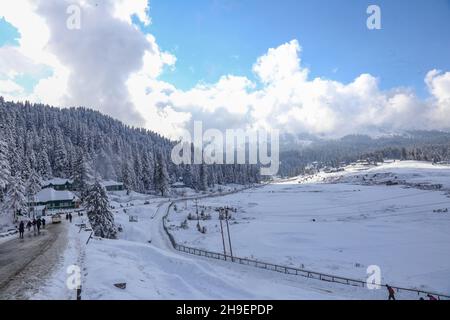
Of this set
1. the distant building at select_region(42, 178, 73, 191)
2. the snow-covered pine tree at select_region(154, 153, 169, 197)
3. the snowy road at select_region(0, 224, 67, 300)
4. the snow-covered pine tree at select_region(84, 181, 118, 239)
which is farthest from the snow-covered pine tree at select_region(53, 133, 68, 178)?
the snowy road at select_region(0, 224, 67, 300)

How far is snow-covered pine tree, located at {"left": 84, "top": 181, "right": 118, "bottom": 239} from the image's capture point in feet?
159

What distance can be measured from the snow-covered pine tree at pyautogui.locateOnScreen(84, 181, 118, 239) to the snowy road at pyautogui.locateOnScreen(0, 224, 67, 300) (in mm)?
18577

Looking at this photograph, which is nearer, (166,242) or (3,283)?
(3,283)

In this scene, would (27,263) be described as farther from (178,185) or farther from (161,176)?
(178,185)

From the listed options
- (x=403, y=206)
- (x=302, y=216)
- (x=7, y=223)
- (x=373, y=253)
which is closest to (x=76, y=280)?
(x=373, y=253)

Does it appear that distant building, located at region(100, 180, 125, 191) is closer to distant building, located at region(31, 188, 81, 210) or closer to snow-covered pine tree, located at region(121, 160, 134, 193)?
snow-covered pine tree, located at region(121, 160, 134, 193)

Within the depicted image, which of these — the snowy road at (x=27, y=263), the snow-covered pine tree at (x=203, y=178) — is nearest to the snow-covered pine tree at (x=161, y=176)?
the snow-covered pine tree at (x=203, y=178)

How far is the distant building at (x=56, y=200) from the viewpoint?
82812 millimetres

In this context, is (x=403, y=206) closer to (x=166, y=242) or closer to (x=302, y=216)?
(x=302, y=216)

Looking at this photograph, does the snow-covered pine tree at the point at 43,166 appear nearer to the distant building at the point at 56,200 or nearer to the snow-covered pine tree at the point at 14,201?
the distant building at the point at 56,200

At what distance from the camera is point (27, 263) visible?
62.0ft

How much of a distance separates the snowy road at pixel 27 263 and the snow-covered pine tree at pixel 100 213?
18577 millimetres
